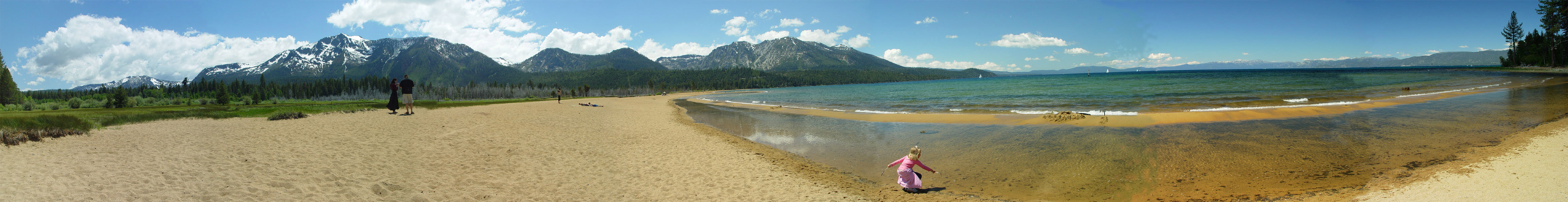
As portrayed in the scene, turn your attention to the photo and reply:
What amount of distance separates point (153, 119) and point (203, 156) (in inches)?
424

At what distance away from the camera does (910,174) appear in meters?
6.60

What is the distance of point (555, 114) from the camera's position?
2022 centimetres

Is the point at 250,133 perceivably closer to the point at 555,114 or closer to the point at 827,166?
the point at 555,114

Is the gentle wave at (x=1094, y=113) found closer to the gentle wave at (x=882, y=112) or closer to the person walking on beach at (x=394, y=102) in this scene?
the gentle wave at (x=882, y=112)

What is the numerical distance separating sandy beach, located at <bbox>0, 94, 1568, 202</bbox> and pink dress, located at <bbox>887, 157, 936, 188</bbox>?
0.53 ft

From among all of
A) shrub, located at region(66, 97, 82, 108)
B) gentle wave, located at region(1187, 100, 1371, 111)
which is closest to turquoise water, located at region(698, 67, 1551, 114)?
gentle wave, located at region(1187, 100, 1371, 111)

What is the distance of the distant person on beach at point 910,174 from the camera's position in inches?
258

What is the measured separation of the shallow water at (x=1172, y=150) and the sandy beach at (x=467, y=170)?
22.0 inches

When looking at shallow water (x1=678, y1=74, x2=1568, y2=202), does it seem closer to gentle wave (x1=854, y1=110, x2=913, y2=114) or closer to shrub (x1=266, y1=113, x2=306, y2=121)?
gentle wave (x1=854, y1=110, x2=913, y2=114)

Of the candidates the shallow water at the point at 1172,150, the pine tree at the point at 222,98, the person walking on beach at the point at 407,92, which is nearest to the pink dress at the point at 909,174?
the shallow water at the point at 1172,150

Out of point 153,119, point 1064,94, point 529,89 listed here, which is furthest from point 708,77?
point 153,119

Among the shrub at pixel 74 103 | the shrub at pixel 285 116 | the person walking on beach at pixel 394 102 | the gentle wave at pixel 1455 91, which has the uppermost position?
the shrub at pixel 74 103

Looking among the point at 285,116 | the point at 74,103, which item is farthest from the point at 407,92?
the point at 74,103

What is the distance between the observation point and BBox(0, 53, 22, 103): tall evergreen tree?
2611 centimetres
